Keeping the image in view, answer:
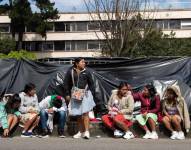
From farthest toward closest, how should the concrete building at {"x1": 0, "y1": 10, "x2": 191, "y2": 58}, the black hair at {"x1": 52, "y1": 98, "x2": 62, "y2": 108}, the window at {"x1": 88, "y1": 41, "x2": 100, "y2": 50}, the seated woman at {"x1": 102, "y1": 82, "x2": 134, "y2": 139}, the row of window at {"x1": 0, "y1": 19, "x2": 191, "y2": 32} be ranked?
the row of window at {"x1": 0, "y1": 19, "x2": 191, "y2": 32} < the concrete building at {"x1": 0, "y1": 10, "x2": 191, "y2": 58} < the window at {"x1": 88, "y1": 41, "x2": 100, "y2": 50} < the black hair at {"x1": 52, "y1": 98, "x2": 62, "y2": 108} < the seated woman at {"x1": 102, "y1": 82, "x2": 134, "y2": 139}

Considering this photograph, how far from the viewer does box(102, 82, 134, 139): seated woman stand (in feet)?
39.5

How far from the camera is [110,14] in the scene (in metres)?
33.0

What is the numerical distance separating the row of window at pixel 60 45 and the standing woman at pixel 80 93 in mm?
62547

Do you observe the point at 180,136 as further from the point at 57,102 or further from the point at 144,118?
the point at 57,102

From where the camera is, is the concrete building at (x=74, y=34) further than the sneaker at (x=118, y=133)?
Yes

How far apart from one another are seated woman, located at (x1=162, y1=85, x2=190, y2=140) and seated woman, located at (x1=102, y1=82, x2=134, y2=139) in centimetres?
81

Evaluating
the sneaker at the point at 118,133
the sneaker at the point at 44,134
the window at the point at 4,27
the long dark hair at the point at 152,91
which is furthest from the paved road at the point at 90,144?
the window at the point at 4,27

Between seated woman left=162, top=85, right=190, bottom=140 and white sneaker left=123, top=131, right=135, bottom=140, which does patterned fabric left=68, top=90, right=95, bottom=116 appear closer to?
white sneaker left=123, top=131, right=135, bottom=140

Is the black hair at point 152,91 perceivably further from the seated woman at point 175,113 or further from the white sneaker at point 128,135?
the white sneaker at point 128,135

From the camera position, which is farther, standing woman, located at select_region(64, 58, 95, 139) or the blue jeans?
the blue jeans

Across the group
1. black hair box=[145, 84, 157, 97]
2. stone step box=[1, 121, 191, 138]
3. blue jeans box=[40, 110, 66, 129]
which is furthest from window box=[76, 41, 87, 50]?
blue jeans box=[40, 110, 66, 129]

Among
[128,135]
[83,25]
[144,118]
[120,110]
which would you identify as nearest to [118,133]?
[128,135]

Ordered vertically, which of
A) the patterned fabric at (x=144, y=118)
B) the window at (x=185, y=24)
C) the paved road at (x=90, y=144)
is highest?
the window at (x=185, y=24)

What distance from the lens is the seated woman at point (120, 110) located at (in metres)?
12.0
